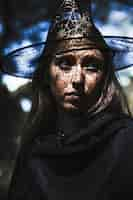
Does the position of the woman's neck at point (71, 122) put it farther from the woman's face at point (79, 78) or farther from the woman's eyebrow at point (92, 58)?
the woman's eyebrow at point (92, 58)

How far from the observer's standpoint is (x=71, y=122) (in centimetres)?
159

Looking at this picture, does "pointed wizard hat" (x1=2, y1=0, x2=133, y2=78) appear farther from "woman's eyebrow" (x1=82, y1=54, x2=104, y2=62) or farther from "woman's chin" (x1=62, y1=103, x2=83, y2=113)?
"woman's chin" (x1=62, y1=103, x2=83, y2=113)

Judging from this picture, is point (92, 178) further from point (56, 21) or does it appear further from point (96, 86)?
point (56, 21)

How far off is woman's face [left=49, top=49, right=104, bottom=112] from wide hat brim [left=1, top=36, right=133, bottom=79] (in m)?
0.07

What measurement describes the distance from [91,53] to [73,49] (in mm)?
59

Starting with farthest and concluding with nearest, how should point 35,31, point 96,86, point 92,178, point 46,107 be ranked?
point 35,31 → point 46,107 → point 96,86 → point 92,178

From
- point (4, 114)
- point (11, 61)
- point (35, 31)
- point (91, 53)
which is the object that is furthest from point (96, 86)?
point (4, 114)

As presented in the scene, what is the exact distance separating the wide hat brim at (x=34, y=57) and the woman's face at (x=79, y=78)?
74mm

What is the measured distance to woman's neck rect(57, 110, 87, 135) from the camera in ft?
5.15

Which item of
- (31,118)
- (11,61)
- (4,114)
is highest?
(11,61)

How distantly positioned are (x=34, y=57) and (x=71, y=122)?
252 millimetres

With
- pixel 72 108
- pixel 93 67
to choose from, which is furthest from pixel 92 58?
pixel 72 108

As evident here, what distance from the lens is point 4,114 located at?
12.5 feet

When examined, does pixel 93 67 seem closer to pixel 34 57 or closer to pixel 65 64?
pixel 65 64
